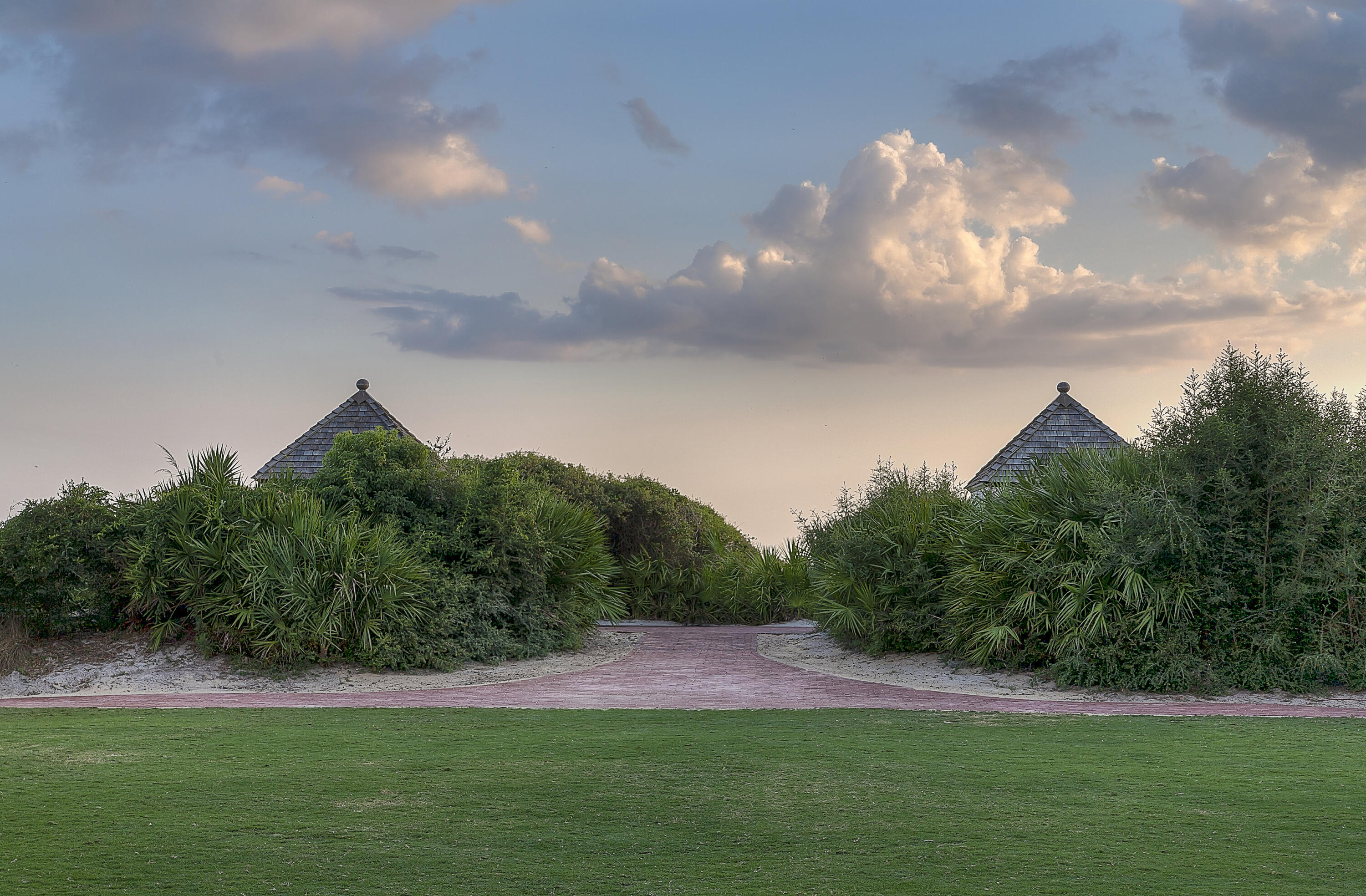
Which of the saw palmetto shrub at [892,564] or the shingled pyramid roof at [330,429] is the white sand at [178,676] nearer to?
the saw palmetto shrub at [892,564]

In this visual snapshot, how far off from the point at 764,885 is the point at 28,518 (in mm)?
15224

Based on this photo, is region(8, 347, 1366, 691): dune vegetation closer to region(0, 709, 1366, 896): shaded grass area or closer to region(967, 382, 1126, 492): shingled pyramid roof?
region(0, 709, 1366, 896): shaded grass area

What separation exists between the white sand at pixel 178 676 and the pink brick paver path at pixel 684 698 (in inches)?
20.1

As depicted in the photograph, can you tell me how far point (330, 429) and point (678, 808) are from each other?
19206 millimetres

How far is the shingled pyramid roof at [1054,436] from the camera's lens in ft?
78.9

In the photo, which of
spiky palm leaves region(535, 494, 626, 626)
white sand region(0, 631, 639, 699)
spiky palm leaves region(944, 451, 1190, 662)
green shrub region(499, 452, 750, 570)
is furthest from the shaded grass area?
green shrub region(499, 452, 750, 570)

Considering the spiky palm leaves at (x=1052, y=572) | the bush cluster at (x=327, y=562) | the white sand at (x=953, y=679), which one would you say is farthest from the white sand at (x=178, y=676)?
the spiky palm leaves at (x=1052, y=572)

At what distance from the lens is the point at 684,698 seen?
1386 centimetres

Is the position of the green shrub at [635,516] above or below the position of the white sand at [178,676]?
above

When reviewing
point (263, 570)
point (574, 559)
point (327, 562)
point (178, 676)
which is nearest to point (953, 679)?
point (574, 559)

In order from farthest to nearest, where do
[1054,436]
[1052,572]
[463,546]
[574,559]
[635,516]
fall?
1. [635,516]
2. [1054,436]
3. [574,559]
4. [463,546]
5. [1052,572]

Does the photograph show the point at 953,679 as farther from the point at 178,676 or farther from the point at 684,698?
the point at 178,676

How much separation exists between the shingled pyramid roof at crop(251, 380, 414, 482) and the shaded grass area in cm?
1297

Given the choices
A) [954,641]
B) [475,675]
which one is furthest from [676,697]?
[954,641]
